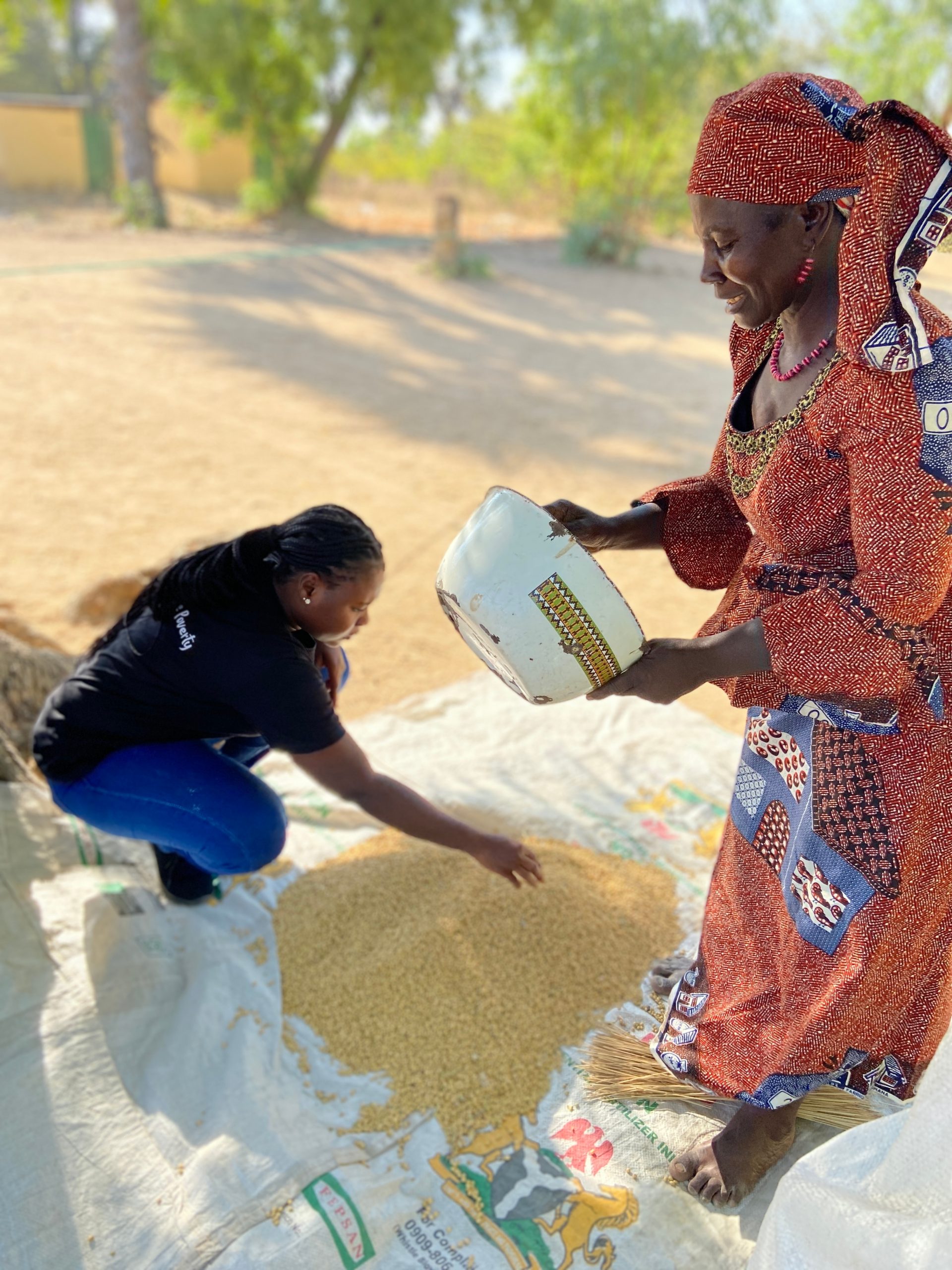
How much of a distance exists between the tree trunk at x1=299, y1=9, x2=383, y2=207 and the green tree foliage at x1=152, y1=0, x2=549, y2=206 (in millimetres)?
15

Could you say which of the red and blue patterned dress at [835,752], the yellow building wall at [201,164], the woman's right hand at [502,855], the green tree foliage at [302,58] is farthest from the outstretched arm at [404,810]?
the yellow building wall at [201,164]

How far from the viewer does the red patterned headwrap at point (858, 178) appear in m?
1.18

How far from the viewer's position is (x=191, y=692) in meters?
1.97

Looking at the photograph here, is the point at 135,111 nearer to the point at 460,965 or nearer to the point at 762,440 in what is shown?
the point at 460,965

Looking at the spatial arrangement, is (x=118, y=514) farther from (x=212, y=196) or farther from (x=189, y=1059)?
(x=212, y=196)

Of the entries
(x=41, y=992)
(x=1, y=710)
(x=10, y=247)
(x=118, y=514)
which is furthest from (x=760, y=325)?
(x=10, y=247)

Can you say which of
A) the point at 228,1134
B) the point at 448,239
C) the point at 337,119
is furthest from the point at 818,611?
the point at 337,119

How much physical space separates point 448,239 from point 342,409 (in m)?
5.50

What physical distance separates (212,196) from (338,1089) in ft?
67.0

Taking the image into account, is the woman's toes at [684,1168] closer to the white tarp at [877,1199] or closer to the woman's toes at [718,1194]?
the woman's toes at [718,1194]

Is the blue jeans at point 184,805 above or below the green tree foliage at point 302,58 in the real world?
below

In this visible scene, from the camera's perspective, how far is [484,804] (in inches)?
103

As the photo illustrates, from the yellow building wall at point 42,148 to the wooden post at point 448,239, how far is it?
417 inches

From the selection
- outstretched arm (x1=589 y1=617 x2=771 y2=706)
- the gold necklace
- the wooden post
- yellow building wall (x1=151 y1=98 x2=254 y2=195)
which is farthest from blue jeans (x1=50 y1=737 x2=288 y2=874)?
yellow building wall (x1=151 y1=98 x2=254 y2=195)
